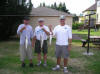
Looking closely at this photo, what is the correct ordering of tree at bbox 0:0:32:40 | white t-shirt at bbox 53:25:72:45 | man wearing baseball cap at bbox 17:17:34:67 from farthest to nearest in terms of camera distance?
tree at bbox 0:0:32:40 < man wearing baseball cap at bbox 17:17:34:67 < white t-shirt at bbox 53:25:72:45

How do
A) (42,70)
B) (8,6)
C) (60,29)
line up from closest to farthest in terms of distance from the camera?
(60,29), (42,70), (8,6)

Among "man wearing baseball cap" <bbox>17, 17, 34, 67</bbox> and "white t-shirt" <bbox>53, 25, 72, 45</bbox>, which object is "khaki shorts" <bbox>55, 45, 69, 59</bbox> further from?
"man wearing baseball cap" <bbox>17, 17, 34, 67</bbox>

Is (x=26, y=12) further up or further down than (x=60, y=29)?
further up

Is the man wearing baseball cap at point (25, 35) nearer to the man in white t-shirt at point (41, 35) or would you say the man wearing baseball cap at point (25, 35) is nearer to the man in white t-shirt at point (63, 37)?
the man in white t-shirt at point (41, 35)

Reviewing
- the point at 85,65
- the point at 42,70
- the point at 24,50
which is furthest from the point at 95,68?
the point at 24,50

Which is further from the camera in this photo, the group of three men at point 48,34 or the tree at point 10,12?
the tree at point 10,12

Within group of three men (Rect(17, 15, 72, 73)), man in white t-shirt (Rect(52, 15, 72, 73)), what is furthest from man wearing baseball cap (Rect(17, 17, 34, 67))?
man in white t-shirt (Rect(52, 15, 72, 73))

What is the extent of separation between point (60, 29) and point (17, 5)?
9.64 meters

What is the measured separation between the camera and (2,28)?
40.0ft

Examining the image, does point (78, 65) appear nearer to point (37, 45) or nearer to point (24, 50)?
point (37, 45)

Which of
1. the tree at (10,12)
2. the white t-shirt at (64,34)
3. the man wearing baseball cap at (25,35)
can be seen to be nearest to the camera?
the white t-shirt at (64,34)

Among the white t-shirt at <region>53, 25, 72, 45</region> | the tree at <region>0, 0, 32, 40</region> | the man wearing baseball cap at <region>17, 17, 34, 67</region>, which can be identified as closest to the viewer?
the white t-shirt at <region>53, 25, 72, 45</region>

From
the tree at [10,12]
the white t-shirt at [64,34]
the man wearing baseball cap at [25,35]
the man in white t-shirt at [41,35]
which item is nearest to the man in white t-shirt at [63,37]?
the white t-shirt at [64,34]

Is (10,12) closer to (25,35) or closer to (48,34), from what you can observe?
(25,35)
